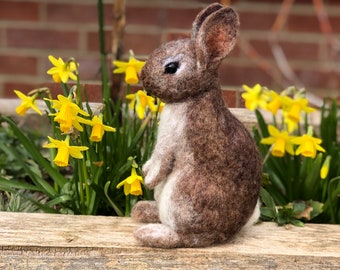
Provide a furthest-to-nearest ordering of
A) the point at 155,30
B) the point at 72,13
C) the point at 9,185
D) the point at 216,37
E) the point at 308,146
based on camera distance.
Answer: the point at 72,13
the point at 155,30
the point at 9,185
the point at 308,146
the point at 216,37

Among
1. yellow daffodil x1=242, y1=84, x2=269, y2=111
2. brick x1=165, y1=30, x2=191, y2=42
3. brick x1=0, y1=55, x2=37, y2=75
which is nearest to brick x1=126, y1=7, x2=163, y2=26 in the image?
brick x1=0, y1=55, x2=37, y2=75

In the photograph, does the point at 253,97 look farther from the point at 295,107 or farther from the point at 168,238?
the point at 168,238

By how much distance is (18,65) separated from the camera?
11.4 feet

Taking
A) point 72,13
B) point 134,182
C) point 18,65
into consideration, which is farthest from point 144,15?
point 134,182

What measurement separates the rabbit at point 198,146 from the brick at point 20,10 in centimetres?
217

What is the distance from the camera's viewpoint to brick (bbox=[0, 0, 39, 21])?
340cm

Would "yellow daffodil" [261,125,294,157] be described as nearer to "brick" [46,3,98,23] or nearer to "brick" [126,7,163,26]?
"brick" [126,7,163,26]

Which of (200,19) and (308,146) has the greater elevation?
(200,19)

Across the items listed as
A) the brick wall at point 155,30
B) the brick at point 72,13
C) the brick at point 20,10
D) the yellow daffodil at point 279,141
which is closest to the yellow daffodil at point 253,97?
the yellow daffodil at point 279,141

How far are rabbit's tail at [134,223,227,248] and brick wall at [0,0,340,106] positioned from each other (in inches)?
75.3

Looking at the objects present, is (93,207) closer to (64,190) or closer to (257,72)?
(64,190)

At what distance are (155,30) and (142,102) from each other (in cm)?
163

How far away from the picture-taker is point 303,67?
3502mm

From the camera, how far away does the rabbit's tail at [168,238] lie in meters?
1.38
